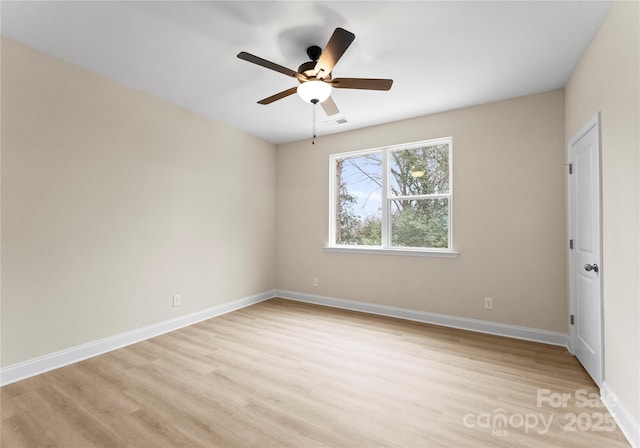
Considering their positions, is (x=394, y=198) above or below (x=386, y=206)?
above

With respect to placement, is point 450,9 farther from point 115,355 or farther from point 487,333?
point 115,355

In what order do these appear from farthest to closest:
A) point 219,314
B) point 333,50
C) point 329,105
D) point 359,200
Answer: point 359,200, point 219,314, point 329,105, point 333,50

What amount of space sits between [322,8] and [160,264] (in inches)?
120

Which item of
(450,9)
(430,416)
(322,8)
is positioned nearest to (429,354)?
(430,416)

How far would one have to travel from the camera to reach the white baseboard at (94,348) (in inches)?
90.2

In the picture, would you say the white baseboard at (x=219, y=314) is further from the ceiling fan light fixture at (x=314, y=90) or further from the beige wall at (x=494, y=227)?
the ceiling fan light fixture at (x=314, y=90)

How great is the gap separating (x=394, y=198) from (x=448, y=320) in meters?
1.73

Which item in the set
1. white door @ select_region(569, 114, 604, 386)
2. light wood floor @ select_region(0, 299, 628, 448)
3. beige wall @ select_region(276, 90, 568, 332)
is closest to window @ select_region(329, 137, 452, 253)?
beige wall @ select_region(276, 90, 568, 332)

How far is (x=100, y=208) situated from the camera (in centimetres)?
282

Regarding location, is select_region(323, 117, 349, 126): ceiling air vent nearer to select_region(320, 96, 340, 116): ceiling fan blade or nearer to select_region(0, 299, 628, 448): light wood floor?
select_region(320, 96, 340, 116): ceiling fan blade

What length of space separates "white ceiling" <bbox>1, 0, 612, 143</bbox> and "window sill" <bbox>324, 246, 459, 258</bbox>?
72.5 inches

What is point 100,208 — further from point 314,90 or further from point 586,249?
point 586,249

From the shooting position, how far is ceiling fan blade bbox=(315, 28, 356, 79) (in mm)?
1735

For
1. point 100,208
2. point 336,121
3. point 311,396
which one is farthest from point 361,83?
point 100,208
